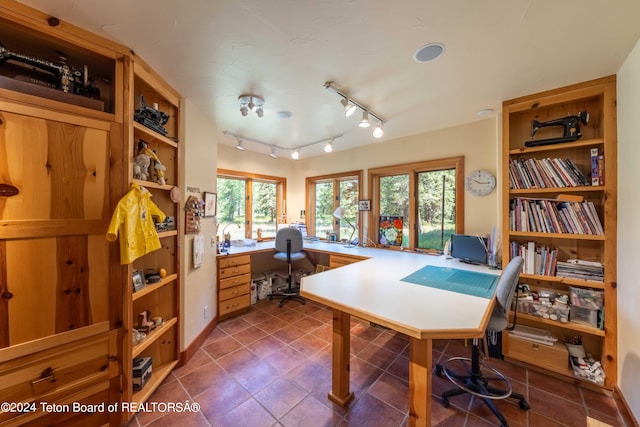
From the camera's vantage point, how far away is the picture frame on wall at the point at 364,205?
360cm

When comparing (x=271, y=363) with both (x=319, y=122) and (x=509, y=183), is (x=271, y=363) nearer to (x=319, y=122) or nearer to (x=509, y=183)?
(x=319, y=122)

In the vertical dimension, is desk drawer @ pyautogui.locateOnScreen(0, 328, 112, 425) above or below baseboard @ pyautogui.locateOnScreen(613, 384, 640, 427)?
above

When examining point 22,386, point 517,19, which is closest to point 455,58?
point 517,19

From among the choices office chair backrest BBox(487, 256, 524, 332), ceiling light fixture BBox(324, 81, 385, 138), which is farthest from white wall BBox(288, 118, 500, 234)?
office chair backrest BBox(487, 256, 524, 332)

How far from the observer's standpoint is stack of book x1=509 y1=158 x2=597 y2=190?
1.91 metres

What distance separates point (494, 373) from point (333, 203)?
10.00ft

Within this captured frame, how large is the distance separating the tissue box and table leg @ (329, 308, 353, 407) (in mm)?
1446

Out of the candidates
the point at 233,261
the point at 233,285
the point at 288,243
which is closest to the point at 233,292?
the point at 233,285

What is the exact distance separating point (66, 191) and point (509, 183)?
3355 millimetres

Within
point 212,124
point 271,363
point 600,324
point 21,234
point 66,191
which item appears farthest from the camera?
point 212,124

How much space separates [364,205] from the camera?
3.64 m

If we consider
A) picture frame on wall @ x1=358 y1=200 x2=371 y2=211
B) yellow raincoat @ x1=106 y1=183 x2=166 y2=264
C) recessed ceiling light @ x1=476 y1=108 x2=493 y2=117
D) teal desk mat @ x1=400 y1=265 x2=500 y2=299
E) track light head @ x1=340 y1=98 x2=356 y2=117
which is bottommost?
teal desk mat @ x1=400 y1=265 x2=500 y2=299

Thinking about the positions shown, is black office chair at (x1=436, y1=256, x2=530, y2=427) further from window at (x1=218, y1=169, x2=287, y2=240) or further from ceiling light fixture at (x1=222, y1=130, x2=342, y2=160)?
window at (x1=218, y1=169, x2=287, y2=240)

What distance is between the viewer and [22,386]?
3.90 ft
